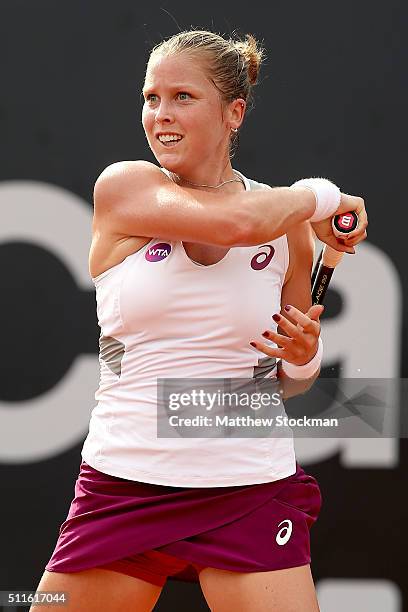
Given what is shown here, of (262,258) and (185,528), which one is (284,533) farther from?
(262,258)

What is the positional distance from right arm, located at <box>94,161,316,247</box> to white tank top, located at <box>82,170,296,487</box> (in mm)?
74

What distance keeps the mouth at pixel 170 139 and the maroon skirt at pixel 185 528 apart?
0.69m

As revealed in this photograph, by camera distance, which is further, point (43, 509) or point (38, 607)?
point (43, 509)

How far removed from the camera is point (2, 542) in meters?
2.98

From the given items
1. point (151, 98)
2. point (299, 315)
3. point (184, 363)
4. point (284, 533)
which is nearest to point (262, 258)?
point (299, 315)

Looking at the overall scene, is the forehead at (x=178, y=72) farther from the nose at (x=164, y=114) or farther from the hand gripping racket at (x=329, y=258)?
the hand gripping racket at (x=329, y=258)

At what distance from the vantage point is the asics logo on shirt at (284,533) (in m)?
1.98

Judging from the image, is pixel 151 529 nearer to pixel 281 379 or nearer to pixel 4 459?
pixel 281 379

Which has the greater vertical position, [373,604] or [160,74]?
[160,74]

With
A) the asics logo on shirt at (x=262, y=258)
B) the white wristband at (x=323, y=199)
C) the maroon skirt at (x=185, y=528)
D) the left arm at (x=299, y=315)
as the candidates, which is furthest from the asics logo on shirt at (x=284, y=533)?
the white wristband at (x=323, y=199)

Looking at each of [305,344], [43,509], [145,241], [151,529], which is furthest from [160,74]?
[43,509]

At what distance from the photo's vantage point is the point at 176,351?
6.48ft

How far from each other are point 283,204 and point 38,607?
0.93 m

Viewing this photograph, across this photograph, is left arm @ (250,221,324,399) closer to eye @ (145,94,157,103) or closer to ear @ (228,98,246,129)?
ear @ (228,98,246,129)
